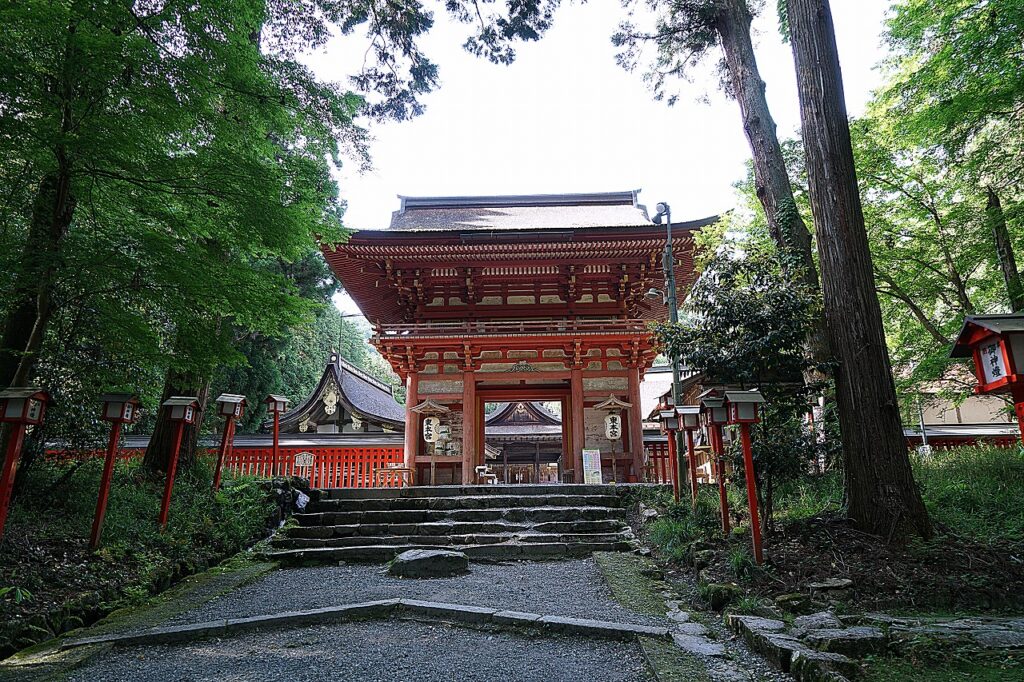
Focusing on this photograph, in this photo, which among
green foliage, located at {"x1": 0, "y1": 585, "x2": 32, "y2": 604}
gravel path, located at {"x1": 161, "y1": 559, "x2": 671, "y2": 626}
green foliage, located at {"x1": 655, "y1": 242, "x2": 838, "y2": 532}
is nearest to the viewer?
green foliage, located at {"x1": 0, "y1": 585, "x2": 32, "y2": 604}

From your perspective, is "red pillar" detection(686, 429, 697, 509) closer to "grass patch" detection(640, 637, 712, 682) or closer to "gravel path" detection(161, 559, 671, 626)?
"gravel path" detection(161, 559, 671, 626)

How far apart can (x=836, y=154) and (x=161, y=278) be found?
6.17m

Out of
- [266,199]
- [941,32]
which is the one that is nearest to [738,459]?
[266,199]

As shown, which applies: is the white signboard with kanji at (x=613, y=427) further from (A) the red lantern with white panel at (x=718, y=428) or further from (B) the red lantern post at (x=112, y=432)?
(B) the red lantern post at (x=112, y=432)

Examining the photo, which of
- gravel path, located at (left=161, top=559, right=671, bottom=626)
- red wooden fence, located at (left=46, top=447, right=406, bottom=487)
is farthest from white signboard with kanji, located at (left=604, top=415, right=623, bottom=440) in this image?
gravel path, located at (left=161, top=559, right=671, bottom=626)

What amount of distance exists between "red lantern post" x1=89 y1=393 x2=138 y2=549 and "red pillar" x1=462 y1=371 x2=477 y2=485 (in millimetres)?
6823

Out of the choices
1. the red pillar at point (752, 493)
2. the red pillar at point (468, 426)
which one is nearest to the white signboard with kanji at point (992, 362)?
the red pillar at point (752, 493)

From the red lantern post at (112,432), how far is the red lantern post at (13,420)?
1027 millimetres

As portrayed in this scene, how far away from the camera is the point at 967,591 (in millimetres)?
3623

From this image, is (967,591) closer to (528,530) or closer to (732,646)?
(732,646)

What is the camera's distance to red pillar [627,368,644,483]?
11.5 m

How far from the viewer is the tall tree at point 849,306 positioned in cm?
455

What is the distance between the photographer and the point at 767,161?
6793 mm

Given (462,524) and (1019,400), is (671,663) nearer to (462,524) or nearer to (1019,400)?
(1019,400)
